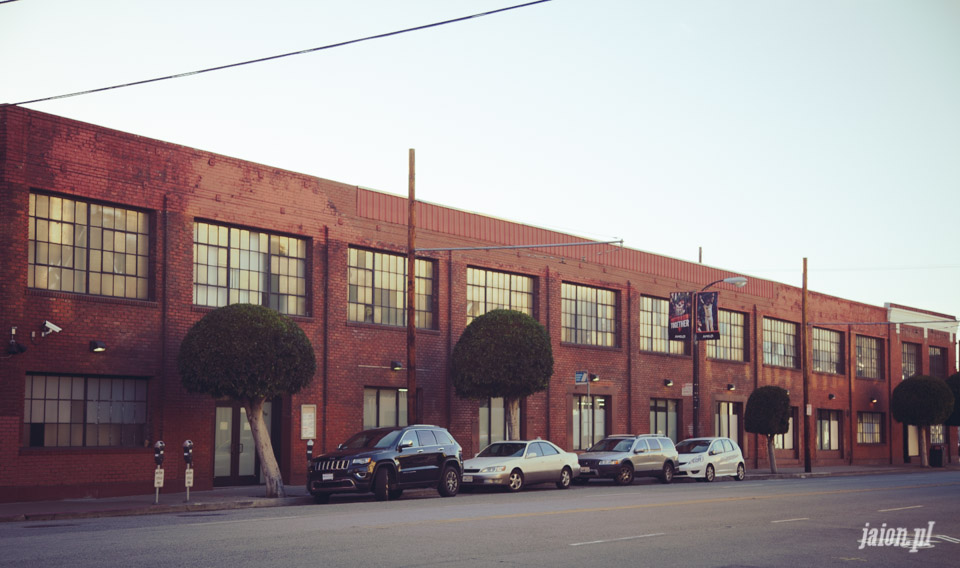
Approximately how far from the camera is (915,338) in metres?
64.7

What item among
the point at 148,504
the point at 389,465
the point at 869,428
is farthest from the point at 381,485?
the point at 869,428

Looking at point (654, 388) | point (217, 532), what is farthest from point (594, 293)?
point (217, 532)

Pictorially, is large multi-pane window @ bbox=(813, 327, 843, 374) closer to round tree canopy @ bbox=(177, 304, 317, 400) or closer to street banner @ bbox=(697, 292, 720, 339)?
street banner @ bbox=(697, 292, 720, 339)

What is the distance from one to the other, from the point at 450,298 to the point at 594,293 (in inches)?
351

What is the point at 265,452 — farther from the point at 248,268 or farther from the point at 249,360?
the point at 248,268

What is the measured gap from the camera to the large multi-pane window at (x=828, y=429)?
55500mm

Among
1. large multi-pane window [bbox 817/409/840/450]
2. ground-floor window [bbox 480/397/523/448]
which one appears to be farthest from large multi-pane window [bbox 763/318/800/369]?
ground-floor window [bbox 480/397/523/448]

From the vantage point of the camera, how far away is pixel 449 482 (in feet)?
83.7

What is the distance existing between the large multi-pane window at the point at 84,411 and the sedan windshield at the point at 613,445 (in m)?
14.2

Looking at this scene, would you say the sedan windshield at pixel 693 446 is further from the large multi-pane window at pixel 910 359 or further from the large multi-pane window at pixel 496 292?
the large multi-pane window at pixel 910 359

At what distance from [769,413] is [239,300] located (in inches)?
908

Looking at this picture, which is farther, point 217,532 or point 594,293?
point 594,293

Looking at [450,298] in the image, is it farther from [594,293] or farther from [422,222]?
[594,293]

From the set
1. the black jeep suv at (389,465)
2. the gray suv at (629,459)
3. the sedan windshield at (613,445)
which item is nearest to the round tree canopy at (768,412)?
the gray suv at (629,459)
